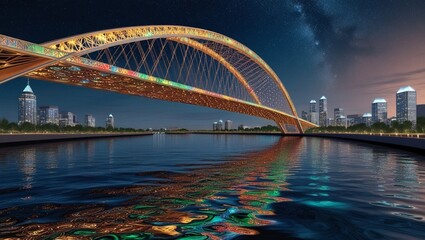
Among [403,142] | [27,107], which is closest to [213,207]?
[403,142]

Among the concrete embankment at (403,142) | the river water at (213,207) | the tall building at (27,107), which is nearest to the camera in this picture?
the river water at (213,207)

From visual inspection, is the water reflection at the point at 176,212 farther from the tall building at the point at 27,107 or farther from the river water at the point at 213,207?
the tall building at the point at 27,107

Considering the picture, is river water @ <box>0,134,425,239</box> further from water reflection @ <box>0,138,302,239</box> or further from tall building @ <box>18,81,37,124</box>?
tall building @ <box>18,81,37,124</box>

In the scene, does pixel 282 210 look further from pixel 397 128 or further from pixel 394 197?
pixel 397 128

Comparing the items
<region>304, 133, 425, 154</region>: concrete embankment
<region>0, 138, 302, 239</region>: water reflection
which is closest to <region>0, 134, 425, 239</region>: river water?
<region>0, 138, 302, 239</region>: water reflection

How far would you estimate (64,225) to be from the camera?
5621mm

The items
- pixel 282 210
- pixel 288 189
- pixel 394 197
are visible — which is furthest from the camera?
pixel 288 189

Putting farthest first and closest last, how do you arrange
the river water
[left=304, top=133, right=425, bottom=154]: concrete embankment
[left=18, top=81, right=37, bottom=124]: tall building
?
[left=18, top=81, right=37, bottom=124]: tall building < [left=304, top=133, right=425, bottom=154]: concrete embankment < the river water

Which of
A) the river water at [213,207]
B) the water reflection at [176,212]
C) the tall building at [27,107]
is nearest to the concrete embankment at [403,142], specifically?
the river water at [213,207]

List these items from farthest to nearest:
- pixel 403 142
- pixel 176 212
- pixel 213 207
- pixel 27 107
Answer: pixel 27 107 < pixel 403 142 < pixel 213 207 < pixel 176 212

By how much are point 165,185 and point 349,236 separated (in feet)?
20.4

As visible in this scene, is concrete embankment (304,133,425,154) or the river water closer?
the river water

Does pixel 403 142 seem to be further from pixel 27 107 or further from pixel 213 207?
pixel 27 107

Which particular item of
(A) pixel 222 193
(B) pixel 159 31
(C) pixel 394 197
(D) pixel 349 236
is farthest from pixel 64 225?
(B) pixel 159 31
